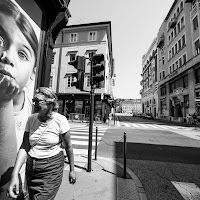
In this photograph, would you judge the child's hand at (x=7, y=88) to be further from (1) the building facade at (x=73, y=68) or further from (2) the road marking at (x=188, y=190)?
(1) the building facade at (x=73, y=68)

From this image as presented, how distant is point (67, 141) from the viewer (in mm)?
1862

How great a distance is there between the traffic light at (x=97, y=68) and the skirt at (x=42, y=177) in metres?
3.03

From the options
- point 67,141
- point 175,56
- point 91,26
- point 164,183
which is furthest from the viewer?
point 175,56

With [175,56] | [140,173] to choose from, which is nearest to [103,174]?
[140,173]

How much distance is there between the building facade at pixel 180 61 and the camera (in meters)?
22.8

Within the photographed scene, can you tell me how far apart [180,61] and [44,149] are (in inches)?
1294

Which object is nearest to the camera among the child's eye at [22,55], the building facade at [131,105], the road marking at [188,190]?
the child's eye at [22,55]

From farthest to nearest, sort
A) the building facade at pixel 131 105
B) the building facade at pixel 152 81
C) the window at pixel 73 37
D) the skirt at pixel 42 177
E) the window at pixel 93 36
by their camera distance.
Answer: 1. the building facade at pixel 131 105
2. the building facade at pixel 152 81
3. the window at pixel 73 37
4. the window at pixel 93 36
5. the skirt at pixel 42 177

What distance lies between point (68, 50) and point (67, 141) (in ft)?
74.8

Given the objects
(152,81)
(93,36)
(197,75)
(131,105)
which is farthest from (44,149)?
(131,105)

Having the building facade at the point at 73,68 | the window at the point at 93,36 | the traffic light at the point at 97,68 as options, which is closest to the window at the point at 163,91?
the building facade at the point at 73,68

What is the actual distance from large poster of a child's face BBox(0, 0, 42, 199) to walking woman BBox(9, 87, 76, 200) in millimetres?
747

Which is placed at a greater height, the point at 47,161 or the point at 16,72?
the point at 16,72

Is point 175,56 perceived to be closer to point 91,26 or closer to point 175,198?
point 91,26
